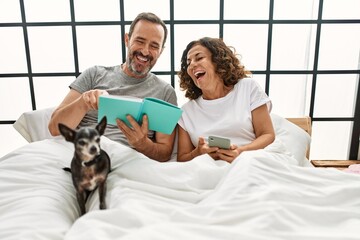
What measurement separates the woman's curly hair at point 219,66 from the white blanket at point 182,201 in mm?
535

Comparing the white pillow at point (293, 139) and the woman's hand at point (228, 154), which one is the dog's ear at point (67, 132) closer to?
the woman's hand at point (228, 154)

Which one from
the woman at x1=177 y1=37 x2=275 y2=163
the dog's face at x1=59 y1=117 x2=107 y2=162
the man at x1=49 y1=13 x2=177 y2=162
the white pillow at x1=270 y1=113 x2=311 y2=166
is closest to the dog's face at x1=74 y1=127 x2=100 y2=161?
the dog's face at x1=59 y1=117 x2=107 y2=162

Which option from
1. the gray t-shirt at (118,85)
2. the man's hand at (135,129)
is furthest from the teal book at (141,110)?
the gray t-shirt at (118,85)

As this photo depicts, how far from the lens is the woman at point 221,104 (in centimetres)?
138

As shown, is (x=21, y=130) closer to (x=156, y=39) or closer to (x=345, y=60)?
(x=156, y=39)

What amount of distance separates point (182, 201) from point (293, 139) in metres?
0.93

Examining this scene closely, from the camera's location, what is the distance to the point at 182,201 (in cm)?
88

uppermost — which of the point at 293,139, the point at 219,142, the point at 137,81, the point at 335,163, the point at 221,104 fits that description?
the point at 137,81

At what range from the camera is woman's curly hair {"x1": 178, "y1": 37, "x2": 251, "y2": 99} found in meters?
1.44

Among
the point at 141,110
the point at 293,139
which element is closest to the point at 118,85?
the point at 141,110

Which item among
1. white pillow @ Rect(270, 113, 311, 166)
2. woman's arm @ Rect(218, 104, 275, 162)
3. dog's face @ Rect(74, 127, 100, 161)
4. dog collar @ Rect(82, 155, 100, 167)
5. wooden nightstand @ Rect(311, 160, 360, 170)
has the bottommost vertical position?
wooden nightstand @ Rect(311, 160, 360, 170)

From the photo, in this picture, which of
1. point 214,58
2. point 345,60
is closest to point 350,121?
point 345,60

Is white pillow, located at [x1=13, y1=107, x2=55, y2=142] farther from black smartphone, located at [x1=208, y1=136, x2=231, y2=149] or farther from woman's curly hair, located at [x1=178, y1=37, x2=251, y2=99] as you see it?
black smartphone, located at [x1=208, y1=136, x2=231, y2=149]

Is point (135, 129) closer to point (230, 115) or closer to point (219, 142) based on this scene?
point (219, 142)
